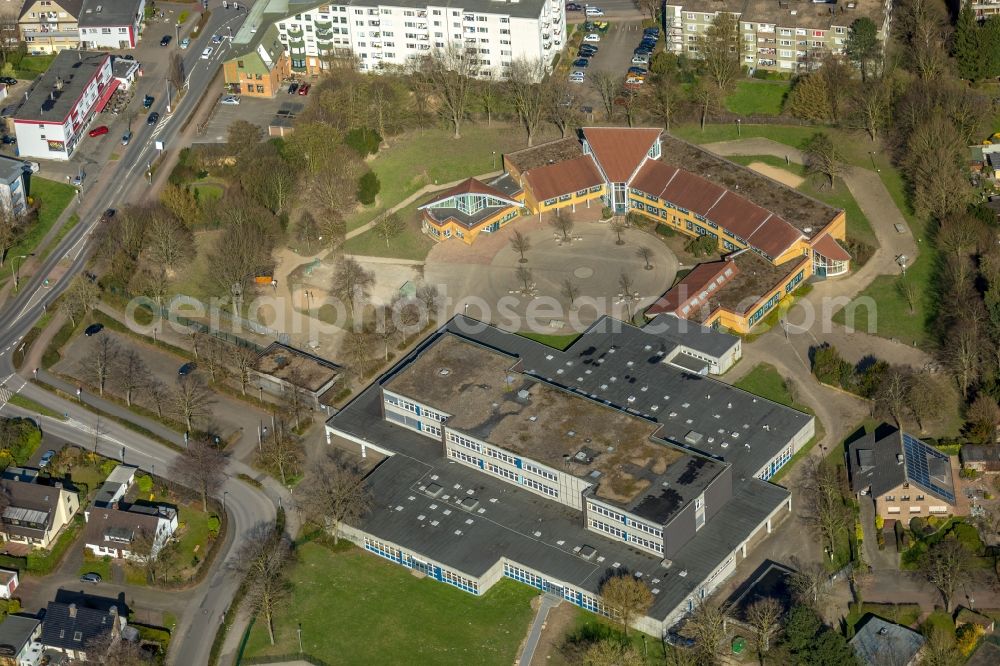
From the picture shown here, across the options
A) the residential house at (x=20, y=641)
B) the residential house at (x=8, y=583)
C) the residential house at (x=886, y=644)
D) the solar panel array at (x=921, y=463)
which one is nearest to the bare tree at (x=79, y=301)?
the residential house at (x=8, y=583)

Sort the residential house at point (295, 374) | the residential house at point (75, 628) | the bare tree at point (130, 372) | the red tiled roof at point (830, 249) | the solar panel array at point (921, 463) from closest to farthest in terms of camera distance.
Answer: the residential house at point (75, 628) < the solar panel array at point (921, 463) < the residential house at point (295, 374) < the bare tree at point (130, 372) < the red tiled roof at point (830, 249)

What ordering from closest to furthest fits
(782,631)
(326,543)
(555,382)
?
(782,631) < (326,543) < (555,382)

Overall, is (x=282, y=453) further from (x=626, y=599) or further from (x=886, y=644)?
(x=886, y=644)

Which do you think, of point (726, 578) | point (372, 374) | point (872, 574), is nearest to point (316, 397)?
point (372, 374)

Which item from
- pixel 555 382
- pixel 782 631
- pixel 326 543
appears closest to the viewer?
pixel 782 631

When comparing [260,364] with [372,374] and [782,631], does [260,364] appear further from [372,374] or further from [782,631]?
[782,631]

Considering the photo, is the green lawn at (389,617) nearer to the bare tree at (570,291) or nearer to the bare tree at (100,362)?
the bare tree at (100,362)

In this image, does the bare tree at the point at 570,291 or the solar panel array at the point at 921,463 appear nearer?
the solar panel array at the point at 921,463
